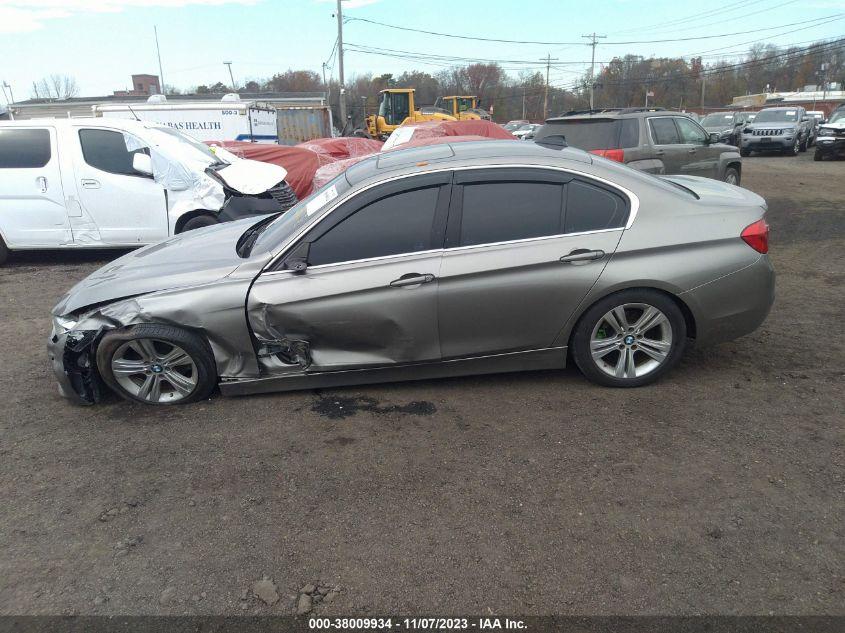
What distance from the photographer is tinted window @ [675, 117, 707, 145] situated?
9.84 m

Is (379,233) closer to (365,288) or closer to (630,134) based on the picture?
(365,288)

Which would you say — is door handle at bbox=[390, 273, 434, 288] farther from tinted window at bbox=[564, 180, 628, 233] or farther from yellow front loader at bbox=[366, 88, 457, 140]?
yellow front loader at bbox=[366, 88, 457, 140]

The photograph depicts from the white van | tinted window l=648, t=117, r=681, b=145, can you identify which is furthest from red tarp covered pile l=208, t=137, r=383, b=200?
tinted window l=648, t=117, r=681, b=145

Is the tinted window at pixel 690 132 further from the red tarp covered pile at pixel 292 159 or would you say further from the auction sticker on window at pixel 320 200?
the auction sticker on window at pixel 320 200

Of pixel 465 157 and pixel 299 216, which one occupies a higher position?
pixel 465 157

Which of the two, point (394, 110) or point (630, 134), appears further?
point (394, 110)

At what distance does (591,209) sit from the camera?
3.95 metres

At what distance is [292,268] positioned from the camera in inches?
152

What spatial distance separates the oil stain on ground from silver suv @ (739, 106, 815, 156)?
946 inches

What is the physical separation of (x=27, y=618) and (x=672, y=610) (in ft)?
8.40

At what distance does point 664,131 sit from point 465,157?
6804mm

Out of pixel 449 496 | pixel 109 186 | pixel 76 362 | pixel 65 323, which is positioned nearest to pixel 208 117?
pixel 109 186

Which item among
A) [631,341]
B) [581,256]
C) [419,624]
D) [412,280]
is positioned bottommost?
[419,624]

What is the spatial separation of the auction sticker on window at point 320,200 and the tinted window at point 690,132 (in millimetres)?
7553
